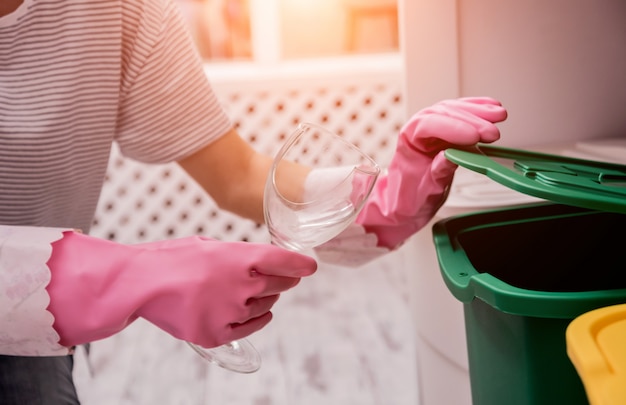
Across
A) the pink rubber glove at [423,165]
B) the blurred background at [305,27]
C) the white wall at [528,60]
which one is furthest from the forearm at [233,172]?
the blurred background at [305,27]

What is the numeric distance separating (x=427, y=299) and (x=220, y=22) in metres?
2.35

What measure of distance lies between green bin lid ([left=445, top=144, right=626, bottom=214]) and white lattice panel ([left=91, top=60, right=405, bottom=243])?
6.59 feet

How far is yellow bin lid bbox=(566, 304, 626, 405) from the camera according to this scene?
41 cm

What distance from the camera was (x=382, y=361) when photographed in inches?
73.0

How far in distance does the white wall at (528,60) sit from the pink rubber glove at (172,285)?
565 mm

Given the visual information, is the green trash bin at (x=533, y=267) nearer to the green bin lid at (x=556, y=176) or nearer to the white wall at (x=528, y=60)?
the green bin lid at (x=556, y=176)

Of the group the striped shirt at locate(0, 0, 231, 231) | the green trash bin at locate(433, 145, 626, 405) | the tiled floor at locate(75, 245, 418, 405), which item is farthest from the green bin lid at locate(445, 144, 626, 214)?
the tiled floor at locate(75, 245, 418, 405)

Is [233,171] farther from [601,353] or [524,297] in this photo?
[601,353]

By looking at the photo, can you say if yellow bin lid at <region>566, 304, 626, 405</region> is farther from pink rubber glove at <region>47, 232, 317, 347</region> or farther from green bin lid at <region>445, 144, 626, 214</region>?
pink rubber glove at <region>47, 232, 317, 347</region>

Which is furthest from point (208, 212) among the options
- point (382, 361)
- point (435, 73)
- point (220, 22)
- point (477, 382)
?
point (477, 382)

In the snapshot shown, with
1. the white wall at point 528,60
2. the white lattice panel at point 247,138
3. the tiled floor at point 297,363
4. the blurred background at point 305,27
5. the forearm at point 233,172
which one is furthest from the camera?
the blurred background at point 305,27

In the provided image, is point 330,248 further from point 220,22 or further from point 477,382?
point 220,22

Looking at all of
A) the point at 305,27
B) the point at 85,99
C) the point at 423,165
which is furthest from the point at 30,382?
the point at 305,27

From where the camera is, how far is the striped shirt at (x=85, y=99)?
906 mm
